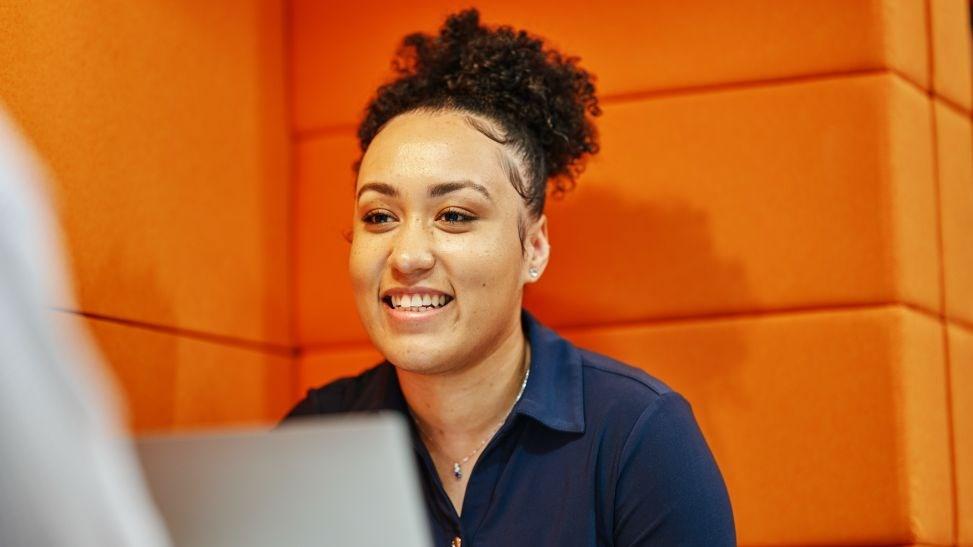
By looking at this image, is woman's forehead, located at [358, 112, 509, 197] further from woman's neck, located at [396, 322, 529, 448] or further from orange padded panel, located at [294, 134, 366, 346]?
orange padded panel, located at [294, 134, 366, 346]

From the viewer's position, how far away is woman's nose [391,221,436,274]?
160 centimetres

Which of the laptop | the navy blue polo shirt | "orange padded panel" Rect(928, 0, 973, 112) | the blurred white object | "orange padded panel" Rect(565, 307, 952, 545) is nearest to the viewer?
the blurred white object

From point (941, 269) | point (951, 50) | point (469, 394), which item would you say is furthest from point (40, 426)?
point (951, 50)

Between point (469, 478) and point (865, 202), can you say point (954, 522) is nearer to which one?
point (865, 202)

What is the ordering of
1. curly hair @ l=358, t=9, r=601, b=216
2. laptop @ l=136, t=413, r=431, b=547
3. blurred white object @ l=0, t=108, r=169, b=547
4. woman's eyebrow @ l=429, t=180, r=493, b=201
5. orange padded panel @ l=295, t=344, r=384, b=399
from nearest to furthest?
blurred white object @ l=0, t=108, r=169, b=547 → laptop @ l=136, t=413, r=431, b=547 → woman's eyebrow @ l=429, t=180, r=493, b=201 → curly hair @ l=358, t=9, r=601, b=216 → orange padded panel @ l=295, t=344, r=384, b=399

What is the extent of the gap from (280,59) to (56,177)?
740 mm

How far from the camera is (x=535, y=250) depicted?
1769 millimetres

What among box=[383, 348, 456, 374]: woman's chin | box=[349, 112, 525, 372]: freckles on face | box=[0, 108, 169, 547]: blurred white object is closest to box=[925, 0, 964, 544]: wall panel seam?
box=[349, 112, 525, 372]: freckles on face

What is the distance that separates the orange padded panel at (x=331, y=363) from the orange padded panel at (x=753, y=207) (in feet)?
1.20

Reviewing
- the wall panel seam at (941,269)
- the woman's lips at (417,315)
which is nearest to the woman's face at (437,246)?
the woman's lips at (417,315)

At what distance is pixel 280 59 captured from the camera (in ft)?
7.44

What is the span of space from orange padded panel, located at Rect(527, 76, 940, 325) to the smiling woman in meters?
0.26

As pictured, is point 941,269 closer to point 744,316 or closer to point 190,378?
point 744,316

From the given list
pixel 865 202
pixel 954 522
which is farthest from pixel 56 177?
pixel 954 522
